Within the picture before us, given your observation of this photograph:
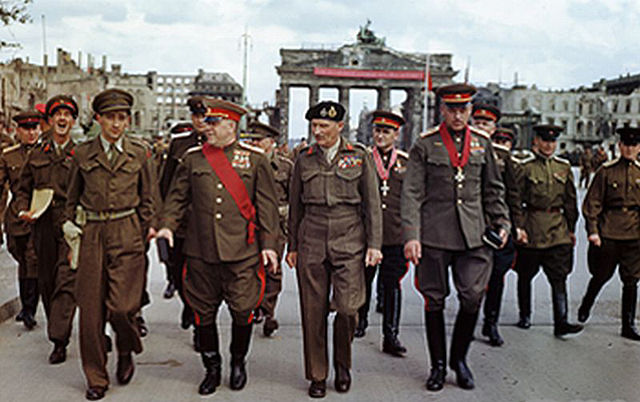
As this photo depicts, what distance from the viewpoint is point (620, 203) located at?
703 centimetres

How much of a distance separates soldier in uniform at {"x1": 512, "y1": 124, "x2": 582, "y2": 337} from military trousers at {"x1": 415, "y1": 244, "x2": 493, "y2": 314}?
1.66 metres

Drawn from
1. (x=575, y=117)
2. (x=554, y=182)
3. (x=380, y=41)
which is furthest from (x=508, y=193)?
(x=575, y=117)

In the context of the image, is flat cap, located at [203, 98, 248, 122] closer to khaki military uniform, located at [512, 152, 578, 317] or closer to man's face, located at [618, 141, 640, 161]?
khaki military uniform, located at [512, 152, 578, 317]

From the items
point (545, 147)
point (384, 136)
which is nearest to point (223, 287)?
point (384, 136)

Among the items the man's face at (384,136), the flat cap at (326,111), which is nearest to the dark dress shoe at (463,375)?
the flat cap at (326,111)

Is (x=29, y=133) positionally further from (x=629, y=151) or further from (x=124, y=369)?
(x=629, y=151)

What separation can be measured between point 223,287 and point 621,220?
14.3ft

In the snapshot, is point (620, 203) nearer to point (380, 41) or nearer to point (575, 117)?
point (380, 41)

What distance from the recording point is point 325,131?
5305 millimetres

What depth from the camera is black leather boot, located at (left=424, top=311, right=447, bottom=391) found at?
5.38 m

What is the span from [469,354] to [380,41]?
251 ft

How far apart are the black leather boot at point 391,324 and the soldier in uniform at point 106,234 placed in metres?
2.34

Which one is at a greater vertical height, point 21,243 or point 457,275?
point 457,275

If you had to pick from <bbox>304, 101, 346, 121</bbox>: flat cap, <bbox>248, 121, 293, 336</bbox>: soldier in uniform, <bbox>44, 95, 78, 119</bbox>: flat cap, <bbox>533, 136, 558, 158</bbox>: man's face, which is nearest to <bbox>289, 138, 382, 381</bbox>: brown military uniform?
<bbox>304, 101, 346, 121</bbox>: flat cap
